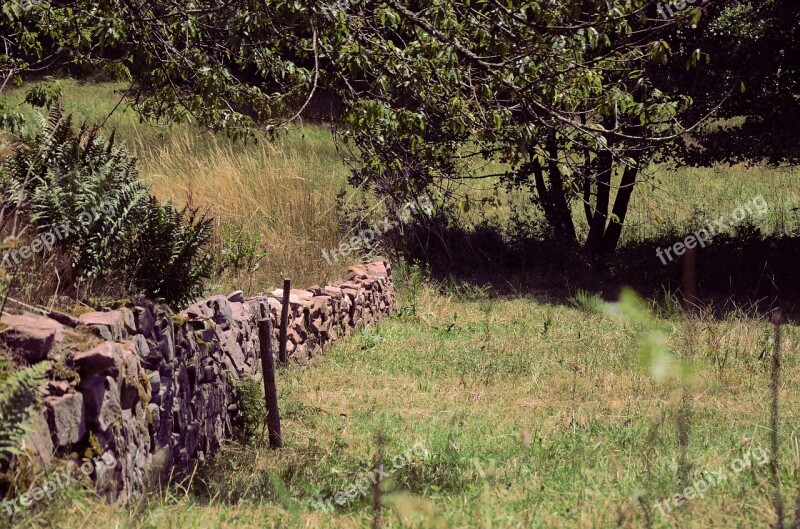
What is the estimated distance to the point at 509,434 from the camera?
228 inches

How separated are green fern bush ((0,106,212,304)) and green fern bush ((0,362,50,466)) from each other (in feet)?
5.81

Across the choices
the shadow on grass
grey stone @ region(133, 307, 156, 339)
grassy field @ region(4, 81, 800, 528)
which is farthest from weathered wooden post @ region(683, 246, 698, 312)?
grey stone @ region(133, 307, 156, 339)

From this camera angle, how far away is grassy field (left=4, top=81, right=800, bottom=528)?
4.04 meters

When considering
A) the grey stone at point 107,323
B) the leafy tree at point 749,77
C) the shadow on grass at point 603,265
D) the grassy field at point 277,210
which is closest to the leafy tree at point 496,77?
the grassy field at point 277,210

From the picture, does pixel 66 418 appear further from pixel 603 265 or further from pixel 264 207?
pixel 603 265

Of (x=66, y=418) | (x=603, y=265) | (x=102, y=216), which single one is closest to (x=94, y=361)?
(x=66, y=418)

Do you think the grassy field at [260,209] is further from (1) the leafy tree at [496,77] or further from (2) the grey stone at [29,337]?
(2) the grey stone at [29,337]

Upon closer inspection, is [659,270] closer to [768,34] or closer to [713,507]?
[768,34]

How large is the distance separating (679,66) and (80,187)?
28.7 feet

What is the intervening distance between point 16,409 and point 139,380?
1.32m

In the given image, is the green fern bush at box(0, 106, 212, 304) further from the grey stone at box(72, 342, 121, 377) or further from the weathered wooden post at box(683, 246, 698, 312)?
the weathered wooden post at box(683, 246, 698, 312)

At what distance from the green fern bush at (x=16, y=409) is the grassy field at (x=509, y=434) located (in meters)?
0.29

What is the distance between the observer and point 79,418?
3.83 meters

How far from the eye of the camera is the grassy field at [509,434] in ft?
13.1
